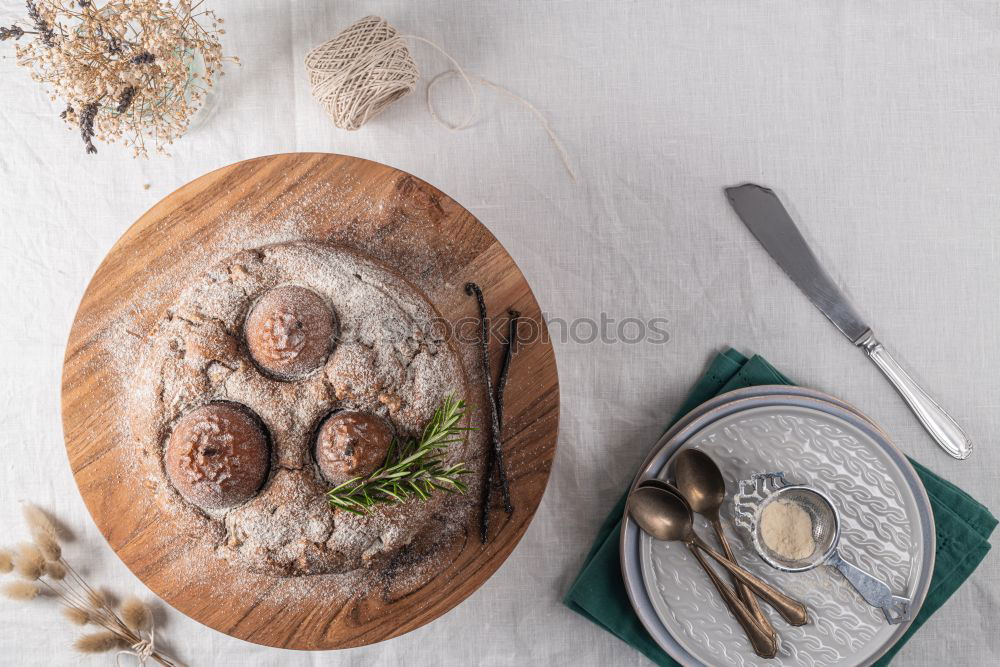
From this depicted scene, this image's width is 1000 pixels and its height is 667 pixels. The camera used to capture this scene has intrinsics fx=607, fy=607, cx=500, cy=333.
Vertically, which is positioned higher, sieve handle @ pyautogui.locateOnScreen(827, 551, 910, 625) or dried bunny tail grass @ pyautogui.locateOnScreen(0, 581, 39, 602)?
sieve handle @ pyautogui.locateOnScreen(827, 551, 910, 625)

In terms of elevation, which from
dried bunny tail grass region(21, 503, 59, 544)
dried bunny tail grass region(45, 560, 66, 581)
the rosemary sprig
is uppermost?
the rosemary sprig

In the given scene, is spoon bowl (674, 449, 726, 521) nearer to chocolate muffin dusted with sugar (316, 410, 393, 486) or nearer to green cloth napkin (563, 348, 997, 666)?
green cloth napkin (563, 348, 997, 666)

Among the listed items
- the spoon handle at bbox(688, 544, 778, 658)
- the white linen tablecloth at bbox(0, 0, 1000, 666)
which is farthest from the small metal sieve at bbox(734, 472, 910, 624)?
the white linen tablecloth at bbox(0, 0, 1000, 666)

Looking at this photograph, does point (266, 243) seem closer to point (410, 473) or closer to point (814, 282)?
point (410, 473)

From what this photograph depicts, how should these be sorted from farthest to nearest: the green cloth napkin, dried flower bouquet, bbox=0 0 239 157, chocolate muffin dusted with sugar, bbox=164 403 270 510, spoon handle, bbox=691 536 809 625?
1. the green cloth napkin
2. spoon handle, bbox=691 536 809 625
3. dried flower bouquet, bbox=0 0 239 157
4. chocolate muffin dusted with sugar, bbox=164 403 270 510

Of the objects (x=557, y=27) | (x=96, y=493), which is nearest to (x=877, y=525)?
(x=557, y=27)

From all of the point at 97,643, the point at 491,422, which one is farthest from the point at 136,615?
the point at 491,422

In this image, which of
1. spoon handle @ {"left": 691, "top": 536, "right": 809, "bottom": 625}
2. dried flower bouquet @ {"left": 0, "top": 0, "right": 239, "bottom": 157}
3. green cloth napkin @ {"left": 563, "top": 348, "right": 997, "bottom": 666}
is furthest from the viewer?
green cloth napkin @ {"left": 563, "top": 348, "right": 997, "bottom": 666}
